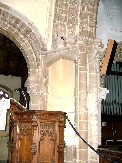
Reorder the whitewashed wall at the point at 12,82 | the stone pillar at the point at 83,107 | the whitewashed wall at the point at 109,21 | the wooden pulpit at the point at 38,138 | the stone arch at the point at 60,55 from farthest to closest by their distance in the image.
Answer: the whitewashed wall at the point at 12,82 < the whitewashed wall at the point at 109,21 < the stone arch at the point at 60,55 < the stone pillar at the point at 83,107 < the wooden pulpit at the point at 38,138

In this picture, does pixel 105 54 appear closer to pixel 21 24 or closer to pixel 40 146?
pixel 21 24

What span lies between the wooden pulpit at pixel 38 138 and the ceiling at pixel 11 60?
4.05 metres

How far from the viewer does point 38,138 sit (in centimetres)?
479

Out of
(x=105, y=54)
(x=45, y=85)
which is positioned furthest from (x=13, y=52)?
(x=105, y=54)

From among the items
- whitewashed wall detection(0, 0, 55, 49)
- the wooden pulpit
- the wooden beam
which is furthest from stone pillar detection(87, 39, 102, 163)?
whitewashed wall detection(0, 0, 55, 49)

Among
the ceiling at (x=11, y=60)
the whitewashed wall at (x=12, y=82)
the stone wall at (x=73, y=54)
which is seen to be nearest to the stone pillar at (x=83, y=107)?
the stone wall at (x=73, y=54)

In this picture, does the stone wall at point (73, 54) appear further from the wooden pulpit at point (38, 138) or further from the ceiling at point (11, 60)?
the ceiling at point (11, 60)

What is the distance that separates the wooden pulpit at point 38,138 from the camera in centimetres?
476

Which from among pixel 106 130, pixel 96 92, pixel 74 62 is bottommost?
pixel 106 130

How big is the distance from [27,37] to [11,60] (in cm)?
362

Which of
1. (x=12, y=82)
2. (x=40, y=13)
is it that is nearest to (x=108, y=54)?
(x=40, y=13)

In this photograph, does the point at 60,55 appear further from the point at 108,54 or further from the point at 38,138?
the point at 38,138

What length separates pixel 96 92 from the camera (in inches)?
237

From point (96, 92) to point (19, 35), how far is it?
2.70 metres
